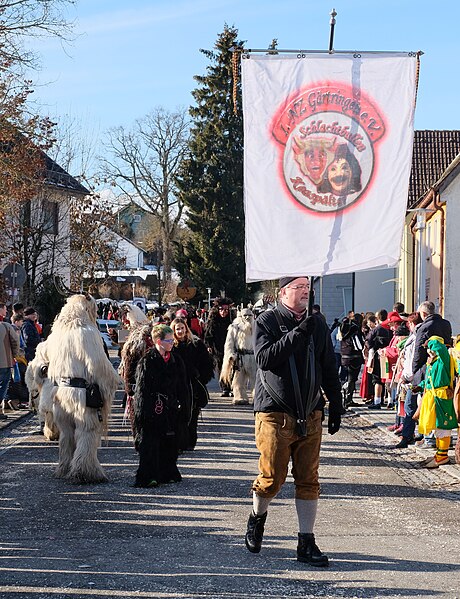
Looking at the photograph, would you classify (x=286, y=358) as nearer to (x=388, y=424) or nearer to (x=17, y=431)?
(x=17, y=431)

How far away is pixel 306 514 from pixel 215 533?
1.29 m

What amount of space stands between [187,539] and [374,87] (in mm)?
3743

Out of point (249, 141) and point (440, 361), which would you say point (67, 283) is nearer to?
point (440, 361)

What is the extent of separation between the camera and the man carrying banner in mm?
7418

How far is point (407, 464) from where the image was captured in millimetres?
13109

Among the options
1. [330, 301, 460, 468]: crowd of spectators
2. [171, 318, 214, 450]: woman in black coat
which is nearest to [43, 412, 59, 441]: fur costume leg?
[171, 318, 214, 450]: woman in black coat

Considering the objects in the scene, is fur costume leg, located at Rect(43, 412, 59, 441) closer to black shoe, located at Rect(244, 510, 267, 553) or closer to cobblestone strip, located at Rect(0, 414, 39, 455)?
cobblestone strip, located at Rect(0, 414, 39, 455)

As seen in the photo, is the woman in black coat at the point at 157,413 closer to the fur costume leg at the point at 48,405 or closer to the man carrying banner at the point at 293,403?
the fur costume leg at the point at 48,405

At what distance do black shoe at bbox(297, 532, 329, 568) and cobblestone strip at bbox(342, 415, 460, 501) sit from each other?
3.40 metres

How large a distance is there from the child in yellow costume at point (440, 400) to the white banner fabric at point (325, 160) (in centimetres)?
560

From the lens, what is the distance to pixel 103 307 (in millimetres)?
66062

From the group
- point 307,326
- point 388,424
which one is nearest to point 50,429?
point 388,424

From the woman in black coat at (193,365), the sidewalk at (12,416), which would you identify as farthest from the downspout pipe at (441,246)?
the woman in black coat at (193,365)

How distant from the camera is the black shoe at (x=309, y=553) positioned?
7.32m
